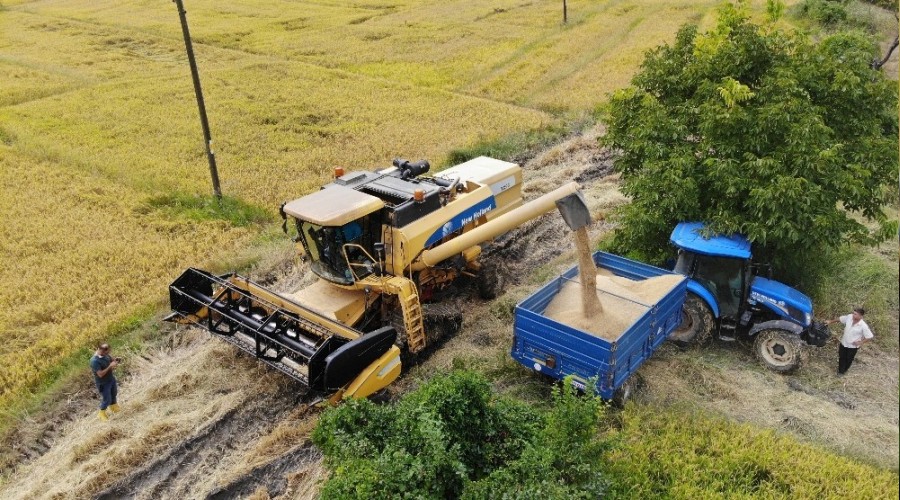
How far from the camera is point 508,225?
9852 millimetres

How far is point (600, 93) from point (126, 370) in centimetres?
1873

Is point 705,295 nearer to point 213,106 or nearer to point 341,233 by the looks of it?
point 341,233

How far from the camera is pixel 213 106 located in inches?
899

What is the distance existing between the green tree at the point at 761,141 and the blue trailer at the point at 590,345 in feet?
5.28

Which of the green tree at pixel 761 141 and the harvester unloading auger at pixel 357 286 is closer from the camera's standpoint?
the harvester unloading auger at pixel 357 286

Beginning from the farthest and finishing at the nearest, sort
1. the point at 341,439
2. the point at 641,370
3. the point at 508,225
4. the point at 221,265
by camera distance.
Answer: the point at 221,265 < the point at 508,225 < the point at 641,370 < the point at 341,439

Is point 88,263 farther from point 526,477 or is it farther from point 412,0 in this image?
point 412,0

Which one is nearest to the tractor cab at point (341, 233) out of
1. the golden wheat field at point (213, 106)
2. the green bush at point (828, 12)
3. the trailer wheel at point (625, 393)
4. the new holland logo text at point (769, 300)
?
the trailer wheel at point (625, 393)

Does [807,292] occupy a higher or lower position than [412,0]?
lower

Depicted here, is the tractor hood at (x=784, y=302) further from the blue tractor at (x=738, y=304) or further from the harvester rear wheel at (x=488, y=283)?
the harvester rear wheel at (x=488, y=283)

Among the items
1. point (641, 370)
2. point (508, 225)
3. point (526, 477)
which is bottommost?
point (641, 370)

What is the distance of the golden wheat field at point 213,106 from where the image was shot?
12.4 m

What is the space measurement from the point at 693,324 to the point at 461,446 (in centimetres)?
456

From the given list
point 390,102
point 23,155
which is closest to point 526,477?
point 23,155
